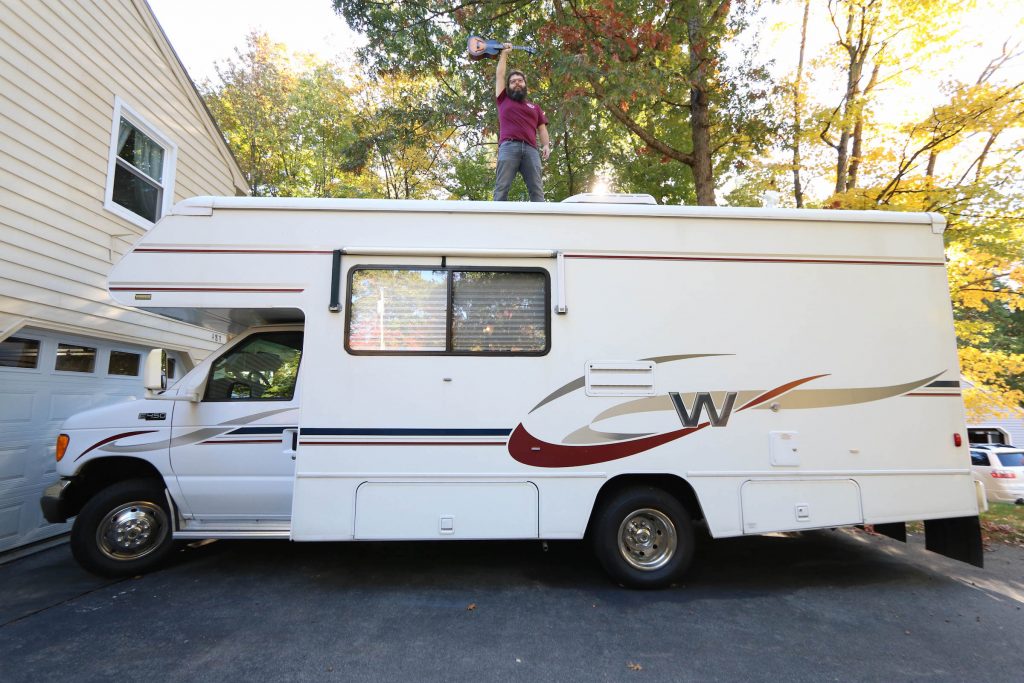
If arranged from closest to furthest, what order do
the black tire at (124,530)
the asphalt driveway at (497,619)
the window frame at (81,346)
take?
the asphalt driveway at (497,619)
the black tire at (124,530)
the window frame at (81,346)

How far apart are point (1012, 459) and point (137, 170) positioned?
19618 millimetres

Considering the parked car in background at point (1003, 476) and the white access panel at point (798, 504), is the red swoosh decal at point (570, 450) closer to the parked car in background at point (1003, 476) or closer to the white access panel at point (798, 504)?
the white access panel at point (798, 504)

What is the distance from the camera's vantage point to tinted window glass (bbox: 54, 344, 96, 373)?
235 inches

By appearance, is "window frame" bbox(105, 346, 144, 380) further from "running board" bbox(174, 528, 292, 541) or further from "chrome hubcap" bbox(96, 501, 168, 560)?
"running board" bbox(174, 528, 292, 541)

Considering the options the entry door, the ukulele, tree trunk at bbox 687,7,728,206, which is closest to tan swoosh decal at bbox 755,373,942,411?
the entry door

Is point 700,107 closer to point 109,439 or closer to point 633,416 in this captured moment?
point 633,416

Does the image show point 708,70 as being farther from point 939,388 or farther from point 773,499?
point 773,499

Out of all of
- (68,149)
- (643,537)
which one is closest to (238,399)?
(643,537)

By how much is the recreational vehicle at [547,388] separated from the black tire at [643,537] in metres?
0.02

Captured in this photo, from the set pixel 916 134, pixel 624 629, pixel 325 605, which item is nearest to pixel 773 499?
pixel 624 629

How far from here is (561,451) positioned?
402 centimetres

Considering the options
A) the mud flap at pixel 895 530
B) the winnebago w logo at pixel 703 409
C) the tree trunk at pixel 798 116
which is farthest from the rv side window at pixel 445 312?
the tree trunk at pixel 798 116

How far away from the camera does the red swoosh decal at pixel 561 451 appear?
158 inches

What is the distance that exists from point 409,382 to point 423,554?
196 cm
